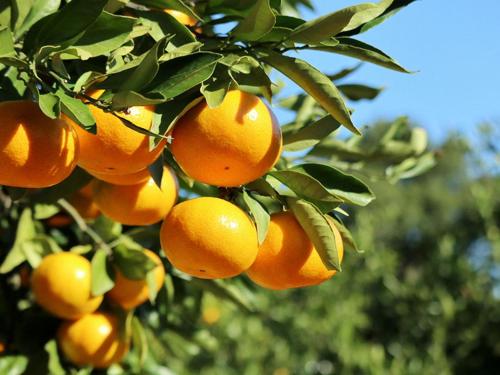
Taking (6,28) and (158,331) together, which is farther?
(158,331)

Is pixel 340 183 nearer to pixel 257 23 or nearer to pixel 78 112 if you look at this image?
pixel 257 23

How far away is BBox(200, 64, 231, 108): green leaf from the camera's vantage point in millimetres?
814

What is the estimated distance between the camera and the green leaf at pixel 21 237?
136 centimetres

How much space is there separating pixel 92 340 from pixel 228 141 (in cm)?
67

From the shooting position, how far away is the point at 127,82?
0.79m

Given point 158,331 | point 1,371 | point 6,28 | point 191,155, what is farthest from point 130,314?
point 6,28

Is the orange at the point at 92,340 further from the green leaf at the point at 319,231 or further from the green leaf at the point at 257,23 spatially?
the green leaf at the point at 257,23

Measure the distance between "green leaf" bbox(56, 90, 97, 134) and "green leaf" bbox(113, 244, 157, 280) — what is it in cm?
52

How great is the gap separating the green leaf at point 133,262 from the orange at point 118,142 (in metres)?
0.44

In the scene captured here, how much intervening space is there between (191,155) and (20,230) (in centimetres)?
67

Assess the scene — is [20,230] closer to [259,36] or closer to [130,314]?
[130,314]

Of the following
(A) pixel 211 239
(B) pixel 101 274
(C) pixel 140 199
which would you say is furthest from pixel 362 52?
(B) pixel 101 274

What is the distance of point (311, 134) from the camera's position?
1.05 m

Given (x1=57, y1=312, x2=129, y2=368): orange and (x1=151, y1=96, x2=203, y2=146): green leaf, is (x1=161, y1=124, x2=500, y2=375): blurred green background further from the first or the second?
(x1=151, y1=96, x2=203, y2=146): green leaf
